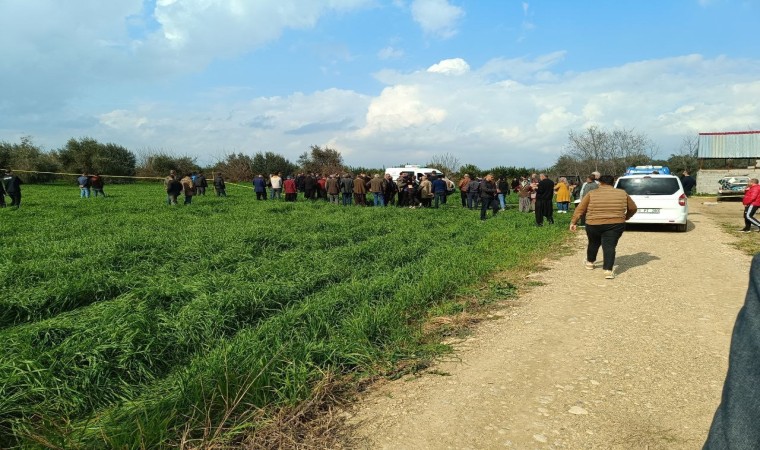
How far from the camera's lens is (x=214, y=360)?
11.6ft

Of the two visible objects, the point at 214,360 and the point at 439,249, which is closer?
the point at 214,360

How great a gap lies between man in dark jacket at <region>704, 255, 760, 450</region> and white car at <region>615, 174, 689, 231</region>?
40.1 feet

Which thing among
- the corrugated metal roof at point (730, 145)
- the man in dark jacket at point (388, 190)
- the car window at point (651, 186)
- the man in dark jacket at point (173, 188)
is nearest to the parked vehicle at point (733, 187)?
the corrugated metal roof at point (730, 145)

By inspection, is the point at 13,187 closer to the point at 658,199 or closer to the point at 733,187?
the point at 658,199

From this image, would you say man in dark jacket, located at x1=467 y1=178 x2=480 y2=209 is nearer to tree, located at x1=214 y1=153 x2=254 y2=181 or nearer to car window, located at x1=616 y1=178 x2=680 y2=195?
car window, located at x1=616 y1=178 x2=680 y2=195

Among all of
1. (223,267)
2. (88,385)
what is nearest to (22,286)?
(223,267)

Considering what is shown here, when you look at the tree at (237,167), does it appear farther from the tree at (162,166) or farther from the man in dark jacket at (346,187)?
the man in dark jacket at (346,187)

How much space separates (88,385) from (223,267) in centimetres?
422

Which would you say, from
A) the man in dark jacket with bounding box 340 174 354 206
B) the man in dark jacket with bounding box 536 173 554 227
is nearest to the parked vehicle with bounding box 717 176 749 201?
the man in dark jacket with bounding box 536 173 554 227

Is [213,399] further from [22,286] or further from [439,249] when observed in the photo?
[439,249]

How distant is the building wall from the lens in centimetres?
3559

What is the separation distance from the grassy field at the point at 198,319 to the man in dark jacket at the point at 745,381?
8.61 feet

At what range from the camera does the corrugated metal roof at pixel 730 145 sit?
3691 centimetres

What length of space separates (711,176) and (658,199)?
3021 cm
